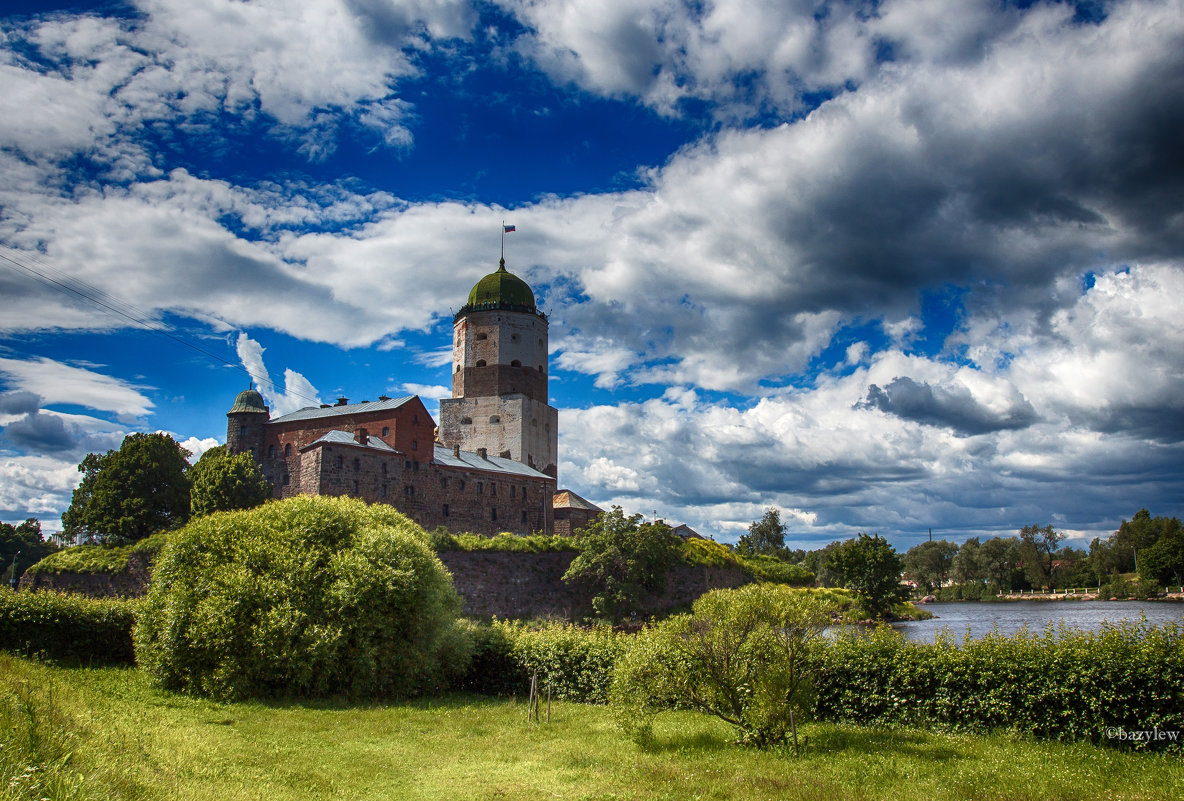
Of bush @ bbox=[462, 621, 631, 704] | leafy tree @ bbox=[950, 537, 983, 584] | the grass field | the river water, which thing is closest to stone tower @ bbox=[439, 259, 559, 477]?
the river water

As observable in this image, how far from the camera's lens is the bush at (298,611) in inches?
840

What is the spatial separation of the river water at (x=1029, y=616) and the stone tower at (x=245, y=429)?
144 ft

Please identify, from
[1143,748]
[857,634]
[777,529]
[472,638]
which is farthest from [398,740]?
[777,529]

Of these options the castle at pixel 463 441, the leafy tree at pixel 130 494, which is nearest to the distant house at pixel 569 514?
the castle at pixel 463 441

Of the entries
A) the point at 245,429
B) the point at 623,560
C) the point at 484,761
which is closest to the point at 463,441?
the point at 245,429

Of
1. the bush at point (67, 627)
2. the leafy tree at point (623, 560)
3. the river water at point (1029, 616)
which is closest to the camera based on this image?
the bush at point (67, 627)

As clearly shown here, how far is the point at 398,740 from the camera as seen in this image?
55.2 ft

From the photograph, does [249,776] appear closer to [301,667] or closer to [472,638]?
[301,667]

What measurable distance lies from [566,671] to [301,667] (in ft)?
24.1

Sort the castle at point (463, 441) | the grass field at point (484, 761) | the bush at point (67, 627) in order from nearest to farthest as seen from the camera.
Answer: the grass field at point (484, 761)
the bush at point (67, 627)
the castle at point (463, 441)

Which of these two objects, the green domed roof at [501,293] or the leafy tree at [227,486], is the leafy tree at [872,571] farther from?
the leafy tree at [227,486]

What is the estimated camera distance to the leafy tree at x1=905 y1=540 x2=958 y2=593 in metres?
103

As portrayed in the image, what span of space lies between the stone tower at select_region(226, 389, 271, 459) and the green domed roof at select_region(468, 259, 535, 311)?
24.9 meters

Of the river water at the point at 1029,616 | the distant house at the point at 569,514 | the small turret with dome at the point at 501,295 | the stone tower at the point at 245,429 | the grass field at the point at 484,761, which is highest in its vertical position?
the small turret with dome at the point at 501,295
